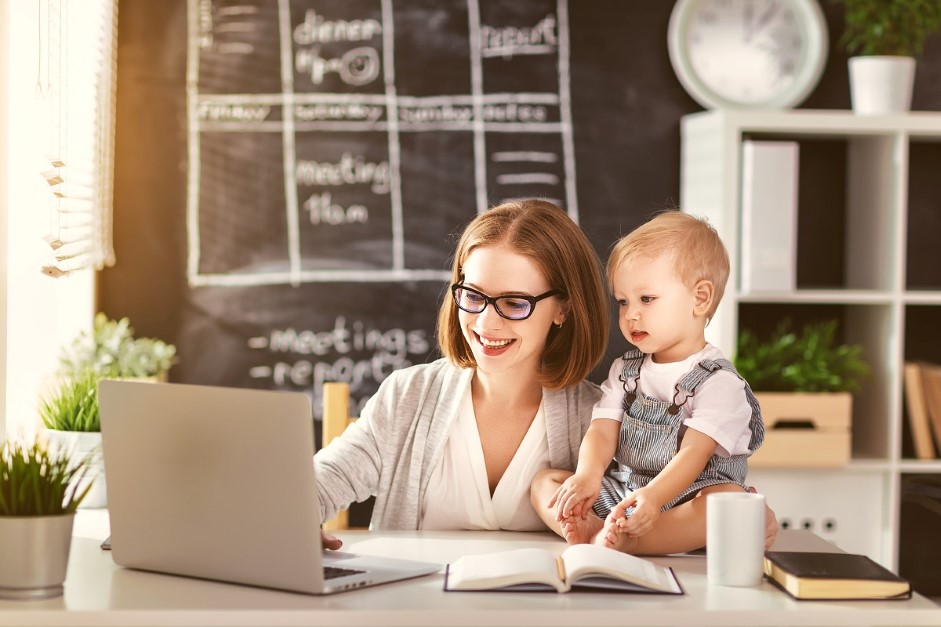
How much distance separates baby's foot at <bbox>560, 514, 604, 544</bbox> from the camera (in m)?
1.59

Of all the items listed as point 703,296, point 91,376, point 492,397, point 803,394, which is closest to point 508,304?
point 492,397

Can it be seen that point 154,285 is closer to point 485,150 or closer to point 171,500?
point 485,150

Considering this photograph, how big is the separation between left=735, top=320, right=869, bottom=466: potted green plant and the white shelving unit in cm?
8

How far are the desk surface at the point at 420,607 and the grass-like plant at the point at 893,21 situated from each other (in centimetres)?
228

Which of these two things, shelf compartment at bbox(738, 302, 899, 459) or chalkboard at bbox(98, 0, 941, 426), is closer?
shelf compartment at bbox(738, 302, 899, 459)

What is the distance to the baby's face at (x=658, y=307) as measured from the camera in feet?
5.70

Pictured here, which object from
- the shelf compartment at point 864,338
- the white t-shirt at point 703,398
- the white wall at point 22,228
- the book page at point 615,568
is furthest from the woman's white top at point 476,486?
the shelf compartment at point 864,338

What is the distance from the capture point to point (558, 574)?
134 cm

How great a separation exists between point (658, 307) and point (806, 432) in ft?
4.75

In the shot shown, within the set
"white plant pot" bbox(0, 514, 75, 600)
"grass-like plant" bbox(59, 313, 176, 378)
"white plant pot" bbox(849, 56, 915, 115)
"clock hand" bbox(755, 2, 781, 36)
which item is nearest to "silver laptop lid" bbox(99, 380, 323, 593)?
"white plant pot" bbox(0, 514, 75, 600)

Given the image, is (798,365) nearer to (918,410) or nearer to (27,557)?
(918,410)

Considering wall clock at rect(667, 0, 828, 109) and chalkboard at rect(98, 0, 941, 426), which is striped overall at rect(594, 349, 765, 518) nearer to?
chalkboard at rect(98, 0, 941, 426)

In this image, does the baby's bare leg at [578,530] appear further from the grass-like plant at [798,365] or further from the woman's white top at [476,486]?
the grass-like plant at [798,365]

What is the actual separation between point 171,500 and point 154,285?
6.61 ft
